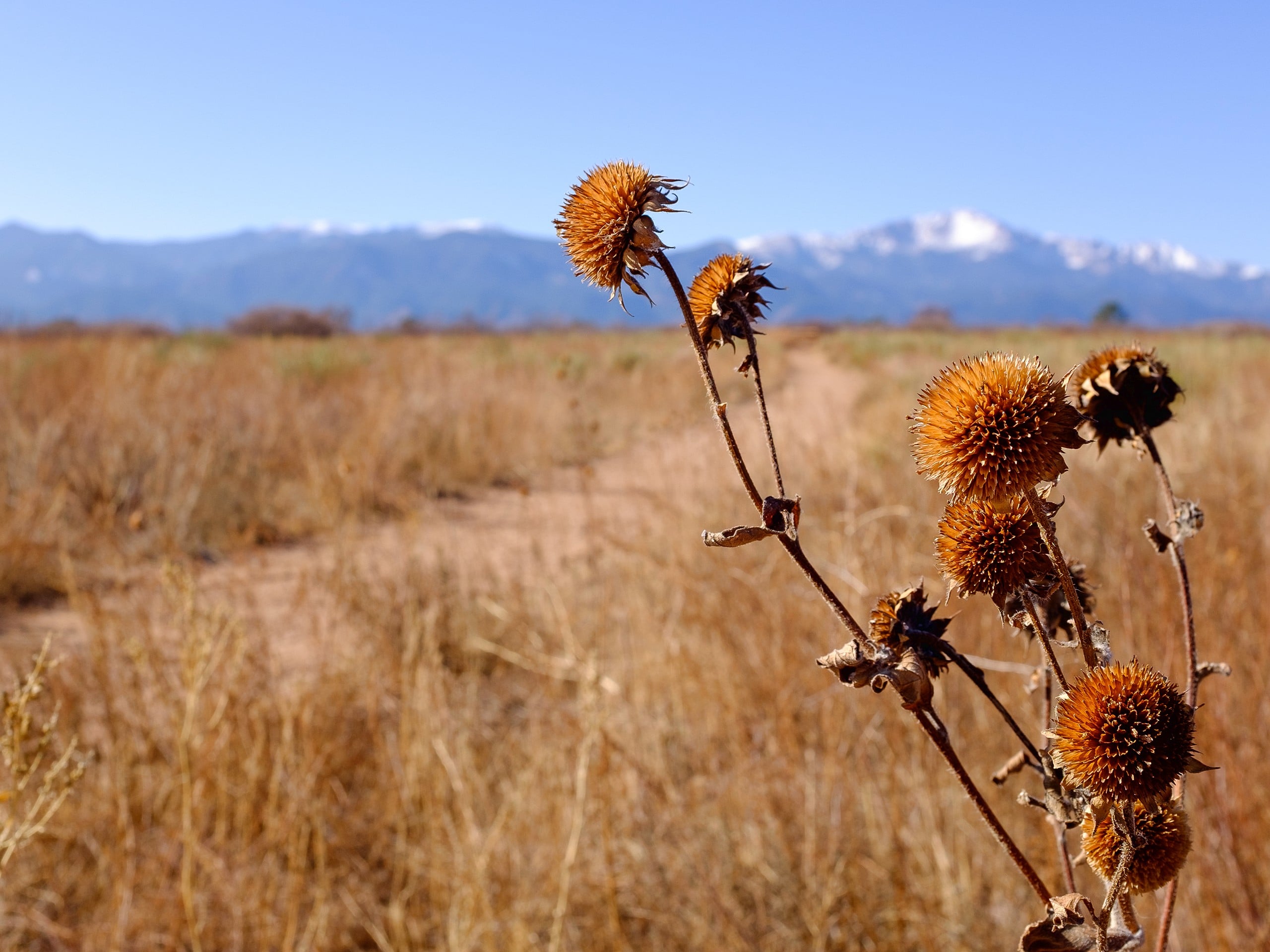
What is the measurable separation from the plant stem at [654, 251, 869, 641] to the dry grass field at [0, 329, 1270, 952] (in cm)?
127

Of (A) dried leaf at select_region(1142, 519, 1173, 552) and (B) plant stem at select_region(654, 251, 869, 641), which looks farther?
(A) dried leaf at select_region(1142, 519, 1173, 552)

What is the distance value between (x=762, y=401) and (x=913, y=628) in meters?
0.28

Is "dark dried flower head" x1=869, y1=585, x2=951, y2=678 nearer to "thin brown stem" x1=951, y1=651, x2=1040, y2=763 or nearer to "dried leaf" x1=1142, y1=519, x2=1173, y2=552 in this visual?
"thin brown stem" x1=951, y1=651, x2=1040, y2=763

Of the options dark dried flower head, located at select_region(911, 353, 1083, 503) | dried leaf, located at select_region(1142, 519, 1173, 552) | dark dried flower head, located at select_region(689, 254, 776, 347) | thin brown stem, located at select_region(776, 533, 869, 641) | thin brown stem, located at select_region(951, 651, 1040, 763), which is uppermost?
dark dried flower head, located at select_region(689, 254, 776, 347)

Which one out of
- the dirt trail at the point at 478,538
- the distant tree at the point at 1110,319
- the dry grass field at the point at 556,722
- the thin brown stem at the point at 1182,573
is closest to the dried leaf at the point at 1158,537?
the thin brown stem at the point at 1182,573

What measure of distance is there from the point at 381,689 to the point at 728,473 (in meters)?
3.34

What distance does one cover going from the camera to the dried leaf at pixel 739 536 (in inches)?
31.1

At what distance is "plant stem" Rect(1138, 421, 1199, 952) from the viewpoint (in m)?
0.78

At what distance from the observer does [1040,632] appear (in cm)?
73

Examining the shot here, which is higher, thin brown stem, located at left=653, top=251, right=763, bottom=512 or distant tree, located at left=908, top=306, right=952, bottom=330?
distant tree, located at left=908, top=306, right=952, bottom=330

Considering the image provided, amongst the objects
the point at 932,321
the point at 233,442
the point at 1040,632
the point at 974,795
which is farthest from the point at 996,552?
the point at 932,321

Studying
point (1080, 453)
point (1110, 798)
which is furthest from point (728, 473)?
point (1110, 798)

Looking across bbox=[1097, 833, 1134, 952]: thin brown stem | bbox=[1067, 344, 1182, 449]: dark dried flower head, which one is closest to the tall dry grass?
bbox=[1067, 344, 1182, 449]: dark dried flower head

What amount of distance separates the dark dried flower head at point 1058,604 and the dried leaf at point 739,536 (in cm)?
24
